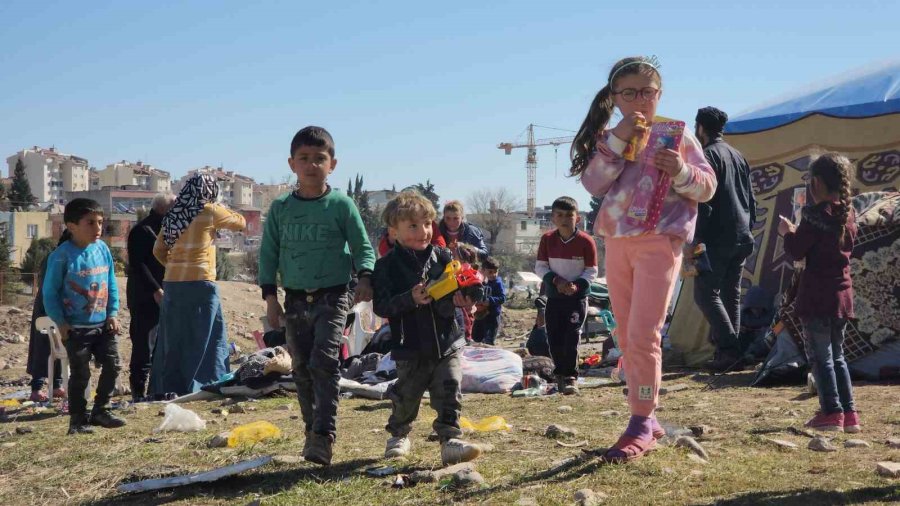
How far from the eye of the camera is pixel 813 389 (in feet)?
22.8

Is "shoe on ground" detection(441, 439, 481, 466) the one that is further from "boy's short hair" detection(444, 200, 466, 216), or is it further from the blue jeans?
"boy's short hair" detection(444, 200, 466, 216)

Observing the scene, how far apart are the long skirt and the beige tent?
472cm

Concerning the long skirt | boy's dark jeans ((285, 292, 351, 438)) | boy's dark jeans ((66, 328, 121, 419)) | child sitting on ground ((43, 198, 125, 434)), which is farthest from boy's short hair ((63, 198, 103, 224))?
boy's dark jeans ((285, 292, 351, 438))

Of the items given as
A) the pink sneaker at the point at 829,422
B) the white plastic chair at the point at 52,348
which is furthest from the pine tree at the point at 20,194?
the pink sneaker at the point at 829,422

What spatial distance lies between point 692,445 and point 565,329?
339cm

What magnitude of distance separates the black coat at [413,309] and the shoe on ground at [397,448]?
0.45 m

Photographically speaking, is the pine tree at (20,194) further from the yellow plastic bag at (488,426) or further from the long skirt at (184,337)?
the yellow plastic bag at (488,426)

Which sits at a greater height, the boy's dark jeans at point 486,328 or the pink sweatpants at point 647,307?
the pink sweatpants at point 647,307

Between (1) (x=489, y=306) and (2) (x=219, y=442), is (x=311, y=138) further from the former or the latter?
(1) (x=489, y=306)

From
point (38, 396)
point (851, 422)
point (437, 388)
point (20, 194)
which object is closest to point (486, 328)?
point (38, 396)

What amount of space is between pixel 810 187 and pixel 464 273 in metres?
2.21

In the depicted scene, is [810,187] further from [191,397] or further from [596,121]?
[191,397]

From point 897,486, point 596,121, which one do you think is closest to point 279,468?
point 596,121

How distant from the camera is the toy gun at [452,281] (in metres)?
4.83
